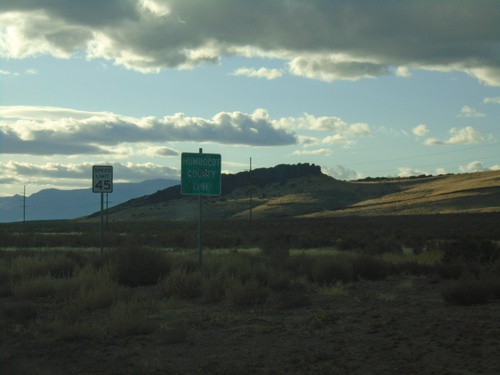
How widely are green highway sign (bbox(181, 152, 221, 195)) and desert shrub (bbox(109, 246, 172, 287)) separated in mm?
2360

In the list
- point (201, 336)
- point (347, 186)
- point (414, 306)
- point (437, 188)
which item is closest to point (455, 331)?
point (414, 306)

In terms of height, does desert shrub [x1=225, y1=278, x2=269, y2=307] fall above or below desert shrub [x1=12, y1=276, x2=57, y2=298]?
above

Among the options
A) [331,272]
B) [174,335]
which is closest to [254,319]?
[174,335]

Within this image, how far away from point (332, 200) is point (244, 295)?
478ft

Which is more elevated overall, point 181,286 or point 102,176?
point 102,176

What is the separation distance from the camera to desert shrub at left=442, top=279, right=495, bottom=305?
14352 mm

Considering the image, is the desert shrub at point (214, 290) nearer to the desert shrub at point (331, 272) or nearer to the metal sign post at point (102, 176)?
the desert shrub at point (331, 272)

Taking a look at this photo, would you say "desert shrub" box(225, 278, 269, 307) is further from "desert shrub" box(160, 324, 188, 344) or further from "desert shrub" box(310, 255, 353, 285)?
"desert shrub" box(310, 255, 353, 285)

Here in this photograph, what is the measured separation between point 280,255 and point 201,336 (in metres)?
12.9

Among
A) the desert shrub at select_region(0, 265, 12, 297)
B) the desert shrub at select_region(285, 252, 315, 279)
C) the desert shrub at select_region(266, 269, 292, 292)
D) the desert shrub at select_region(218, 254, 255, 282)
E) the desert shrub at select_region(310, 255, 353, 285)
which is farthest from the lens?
the desert shrub at select_region(285, 252, 315, 279)

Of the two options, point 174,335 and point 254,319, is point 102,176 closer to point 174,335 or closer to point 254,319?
point 254,319

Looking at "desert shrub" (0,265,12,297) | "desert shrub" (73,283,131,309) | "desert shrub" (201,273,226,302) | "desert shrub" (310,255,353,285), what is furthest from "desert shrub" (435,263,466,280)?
"desert shrub" (0,265,12,297)

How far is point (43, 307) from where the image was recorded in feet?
57.3

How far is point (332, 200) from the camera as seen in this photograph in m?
160
